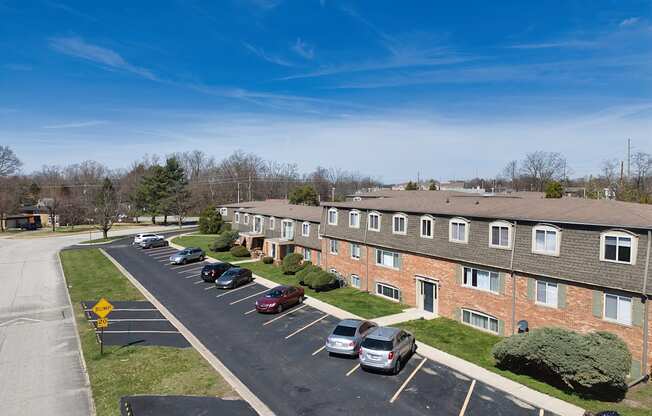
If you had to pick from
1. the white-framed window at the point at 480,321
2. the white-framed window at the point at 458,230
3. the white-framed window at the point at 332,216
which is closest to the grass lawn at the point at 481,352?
the white-framed window at the point at 480,321

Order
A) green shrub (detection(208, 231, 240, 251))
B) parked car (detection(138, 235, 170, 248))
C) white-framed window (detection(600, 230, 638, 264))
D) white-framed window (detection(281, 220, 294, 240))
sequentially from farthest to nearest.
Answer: parked car (detection(138, 235, 170, 248)) < green shrub (detection(208, 231, 240, 251)) < white-framed window (detection(281, 220, 294, 240)) < white-framed window (detection(600, 230, 638, 264))

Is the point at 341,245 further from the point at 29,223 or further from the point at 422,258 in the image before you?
the point at 29,223

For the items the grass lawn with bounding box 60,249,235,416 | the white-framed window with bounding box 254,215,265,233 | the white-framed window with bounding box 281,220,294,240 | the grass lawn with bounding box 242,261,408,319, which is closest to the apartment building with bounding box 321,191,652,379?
the grass lawn with bounding box 242,261,408,319

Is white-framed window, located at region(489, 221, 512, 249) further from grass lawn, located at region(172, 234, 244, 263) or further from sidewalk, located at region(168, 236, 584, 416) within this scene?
grass lawn, located at region(172, 234, 244, 263)

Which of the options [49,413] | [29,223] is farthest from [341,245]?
[29,223]

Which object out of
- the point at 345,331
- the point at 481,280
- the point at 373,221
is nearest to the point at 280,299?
the point at 345,331

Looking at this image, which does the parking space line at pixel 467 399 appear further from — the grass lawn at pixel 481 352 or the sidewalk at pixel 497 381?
the grass lawn at pixel 481 352
